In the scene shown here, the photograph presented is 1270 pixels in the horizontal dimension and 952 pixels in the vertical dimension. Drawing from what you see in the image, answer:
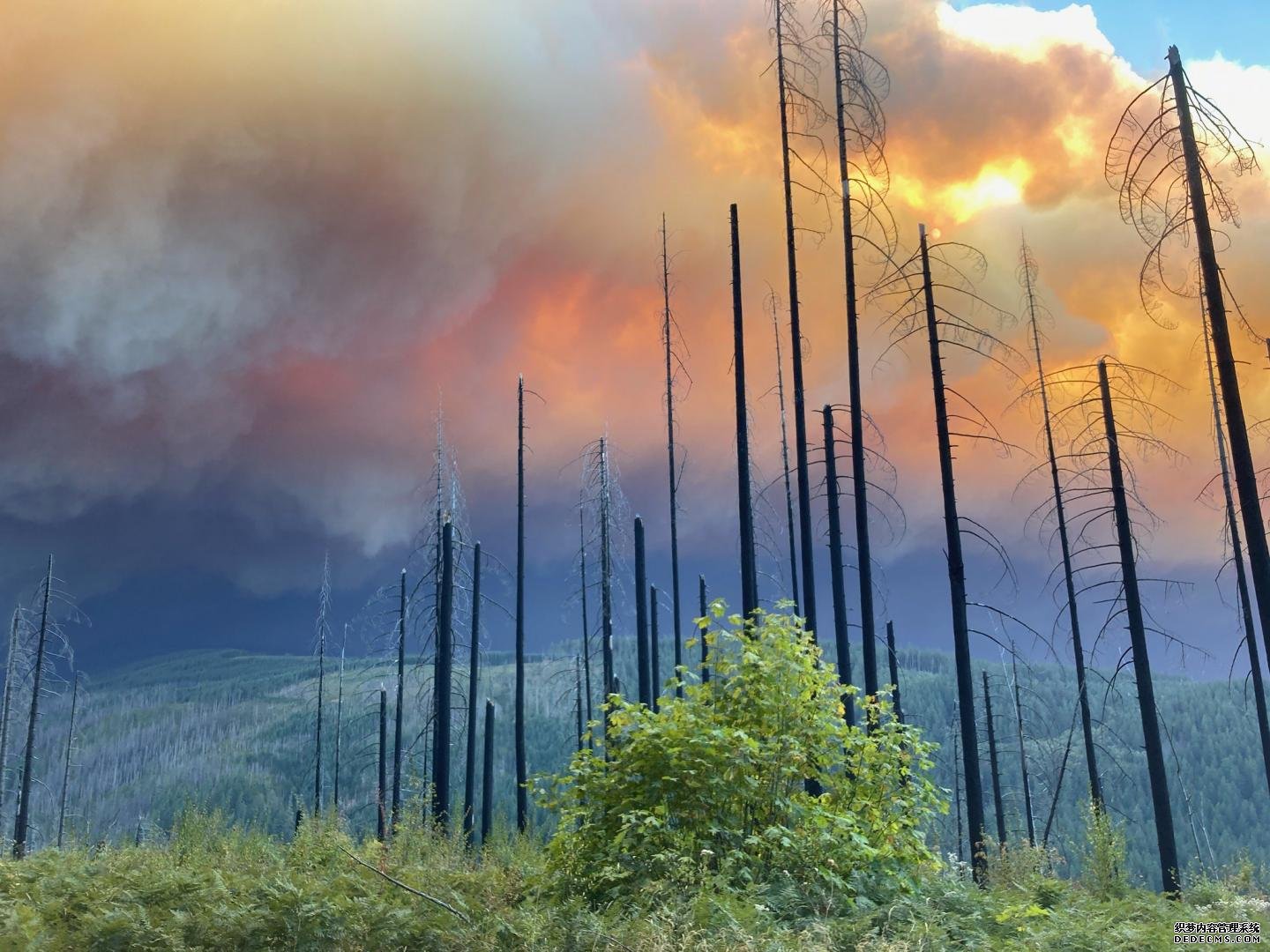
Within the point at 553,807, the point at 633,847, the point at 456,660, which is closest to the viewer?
the point at 633,847

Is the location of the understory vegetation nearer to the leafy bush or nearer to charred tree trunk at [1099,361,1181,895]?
the leafy bush

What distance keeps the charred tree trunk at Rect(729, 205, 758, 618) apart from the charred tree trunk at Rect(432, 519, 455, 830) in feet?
37.2

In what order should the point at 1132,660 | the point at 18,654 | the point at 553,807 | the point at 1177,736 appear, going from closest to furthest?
the point at 553,807 < the point at 1132,660 < the point at 18,654 < the point at 1177,736

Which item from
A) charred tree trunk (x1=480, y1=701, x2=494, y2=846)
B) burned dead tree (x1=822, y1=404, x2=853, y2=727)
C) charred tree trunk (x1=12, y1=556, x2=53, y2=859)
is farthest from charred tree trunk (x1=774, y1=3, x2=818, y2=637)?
charred tree trunk (x1=12, y1=556, x2=53, y2=859)

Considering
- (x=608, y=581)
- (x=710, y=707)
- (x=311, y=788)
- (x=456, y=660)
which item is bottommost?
(x=311, y=788)

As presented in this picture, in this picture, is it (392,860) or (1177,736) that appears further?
(1177,736)

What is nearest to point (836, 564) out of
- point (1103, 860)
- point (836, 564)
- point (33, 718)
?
point (836, 564)

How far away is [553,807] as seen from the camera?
12.8 m

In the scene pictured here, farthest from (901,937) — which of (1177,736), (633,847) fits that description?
(1177,736)

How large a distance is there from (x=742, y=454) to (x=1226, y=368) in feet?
37.1

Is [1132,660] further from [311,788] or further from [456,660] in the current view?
[311,788]

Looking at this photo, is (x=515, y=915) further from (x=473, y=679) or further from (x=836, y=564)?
(x=473, y=679)

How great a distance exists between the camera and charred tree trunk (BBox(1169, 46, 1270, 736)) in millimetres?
15031

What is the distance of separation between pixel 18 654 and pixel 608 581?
93.7 feet
